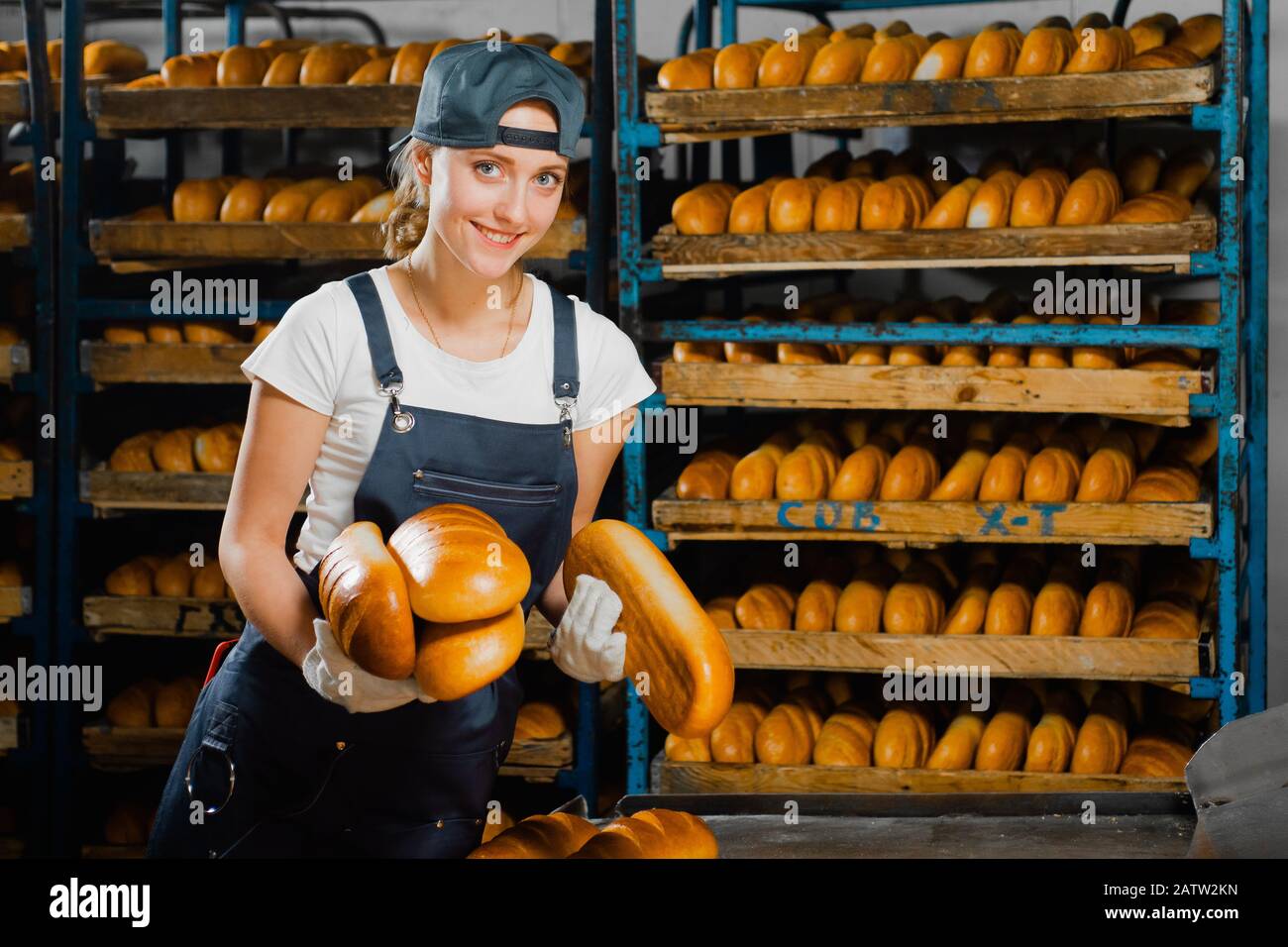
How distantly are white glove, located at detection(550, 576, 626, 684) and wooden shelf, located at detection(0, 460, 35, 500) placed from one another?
2564mm

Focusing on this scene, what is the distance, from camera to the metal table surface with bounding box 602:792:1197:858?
1987mm

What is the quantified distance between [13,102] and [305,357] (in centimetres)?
237

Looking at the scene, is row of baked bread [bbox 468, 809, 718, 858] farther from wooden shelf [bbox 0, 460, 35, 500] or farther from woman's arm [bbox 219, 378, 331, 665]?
wooden shelf [bbox 0, 460, 35, 500]

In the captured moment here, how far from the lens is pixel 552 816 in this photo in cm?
172

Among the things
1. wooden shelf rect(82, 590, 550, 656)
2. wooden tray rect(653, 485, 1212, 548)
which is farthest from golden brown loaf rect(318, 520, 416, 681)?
wooden shelf rect(82, 590, 550, 656)

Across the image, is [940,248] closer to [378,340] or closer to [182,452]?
[378,340]

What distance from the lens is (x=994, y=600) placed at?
3430mm

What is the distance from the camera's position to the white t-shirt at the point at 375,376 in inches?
73.9

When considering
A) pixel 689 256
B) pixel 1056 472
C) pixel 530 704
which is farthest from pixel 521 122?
pixel 530 704

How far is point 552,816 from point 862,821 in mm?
615

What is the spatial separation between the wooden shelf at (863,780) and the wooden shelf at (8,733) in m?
1.73

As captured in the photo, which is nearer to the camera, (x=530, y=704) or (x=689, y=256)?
(x=689, y=256)
